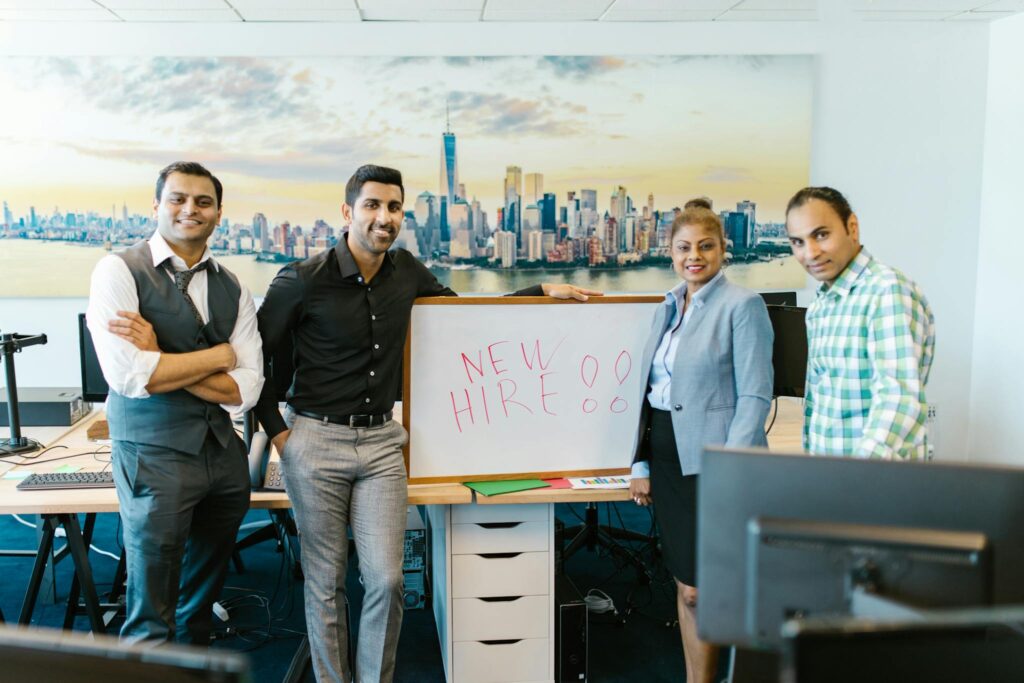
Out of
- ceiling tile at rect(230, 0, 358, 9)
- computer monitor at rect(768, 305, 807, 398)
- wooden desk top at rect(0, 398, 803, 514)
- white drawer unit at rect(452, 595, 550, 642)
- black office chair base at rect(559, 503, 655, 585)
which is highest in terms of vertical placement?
ceiling tile at rect(230, 0, 358, 9)

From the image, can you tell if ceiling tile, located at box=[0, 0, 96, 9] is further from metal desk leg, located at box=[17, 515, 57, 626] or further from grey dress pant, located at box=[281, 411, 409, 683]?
grey dress pant, located at box=[281, 411, 409, 683]

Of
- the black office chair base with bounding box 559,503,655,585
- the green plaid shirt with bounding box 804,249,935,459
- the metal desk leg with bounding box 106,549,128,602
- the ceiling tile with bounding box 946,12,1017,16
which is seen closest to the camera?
the green plaid shirt with bounding box 804,249,935,459

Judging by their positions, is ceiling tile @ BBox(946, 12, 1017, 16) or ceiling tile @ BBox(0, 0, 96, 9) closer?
ceiling tile @ BBox(0, 0, 96, 9)

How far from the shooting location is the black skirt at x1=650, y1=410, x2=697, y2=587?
2.04 m

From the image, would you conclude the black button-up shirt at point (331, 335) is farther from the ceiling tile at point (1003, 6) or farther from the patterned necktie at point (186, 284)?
the ceiling tile at point (1003, 6)

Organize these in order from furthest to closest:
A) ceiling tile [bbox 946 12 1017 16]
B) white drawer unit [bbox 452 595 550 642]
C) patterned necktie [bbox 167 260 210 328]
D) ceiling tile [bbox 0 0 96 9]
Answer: ceiling tile [bbox 946 12 1017 16]
ceiling tile [bbox 0 0 96 9]
white drawer unit [bbox 452 595 550 642]
patterned necktie [bbox 167 260 210 328]

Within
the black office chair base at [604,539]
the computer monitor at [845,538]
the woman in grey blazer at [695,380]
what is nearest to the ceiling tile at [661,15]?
the woman in grey blazer at [695,380]

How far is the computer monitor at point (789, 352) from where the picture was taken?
109 inches

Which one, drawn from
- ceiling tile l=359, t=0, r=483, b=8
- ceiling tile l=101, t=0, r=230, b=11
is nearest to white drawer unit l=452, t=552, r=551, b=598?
ceiling tile l=359, t=0, r=483, b=8

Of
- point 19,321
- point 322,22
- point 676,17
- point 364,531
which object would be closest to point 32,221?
point 19,321

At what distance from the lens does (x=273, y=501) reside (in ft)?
7.55

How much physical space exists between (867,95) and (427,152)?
254 cm

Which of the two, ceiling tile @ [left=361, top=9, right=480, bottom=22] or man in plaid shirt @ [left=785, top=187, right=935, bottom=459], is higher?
ceiling tile @ [left=361, top=9, right=480, bottom=22]

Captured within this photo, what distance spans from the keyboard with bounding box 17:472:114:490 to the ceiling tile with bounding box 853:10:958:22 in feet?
14.2
